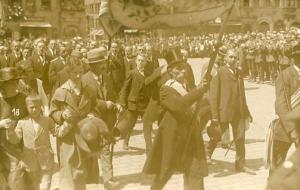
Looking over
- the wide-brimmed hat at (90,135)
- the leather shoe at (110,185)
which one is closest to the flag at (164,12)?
the wide-brimmed hat at (90,135)

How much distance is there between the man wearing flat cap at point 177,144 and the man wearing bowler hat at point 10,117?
4.33ft

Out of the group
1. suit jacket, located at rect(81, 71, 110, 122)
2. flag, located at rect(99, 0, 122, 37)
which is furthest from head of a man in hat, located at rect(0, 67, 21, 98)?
flag, located at rect(99, 0, 122, 37)

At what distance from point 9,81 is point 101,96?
167 centimetres

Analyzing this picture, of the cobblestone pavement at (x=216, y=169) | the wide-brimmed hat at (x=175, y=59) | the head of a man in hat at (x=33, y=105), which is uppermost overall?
the wide-brimmed hat at (x=175, y=59)

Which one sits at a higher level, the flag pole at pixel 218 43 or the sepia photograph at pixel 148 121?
the flag pole at pixel 218 43

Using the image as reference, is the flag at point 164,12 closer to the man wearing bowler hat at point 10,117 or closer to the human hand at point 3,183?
the man wearing bowler hat at point 10,117

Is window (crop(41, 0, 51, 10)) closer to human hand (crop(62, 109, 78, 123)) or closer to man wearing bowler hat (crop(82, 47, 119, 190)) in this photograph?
man wearing bowler hat (crop(82, 47, 119, 190))

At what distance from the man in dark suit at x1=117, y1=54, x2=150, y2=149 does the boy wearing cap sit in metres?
3.79

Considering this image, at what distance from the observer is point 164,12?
21.0 ft

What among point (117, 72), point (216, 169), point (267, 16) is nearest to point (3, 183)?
point (216, 169)

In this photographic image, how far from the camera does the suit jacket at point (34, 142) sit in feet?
18.0

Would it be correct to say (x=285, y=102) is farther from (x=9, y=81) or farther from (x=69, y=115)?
(x=9, y=81)

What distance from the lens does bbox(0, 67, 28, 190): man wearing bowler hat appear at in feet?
17.8

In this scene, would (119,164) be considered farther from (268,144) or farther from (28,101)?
(28,101)
